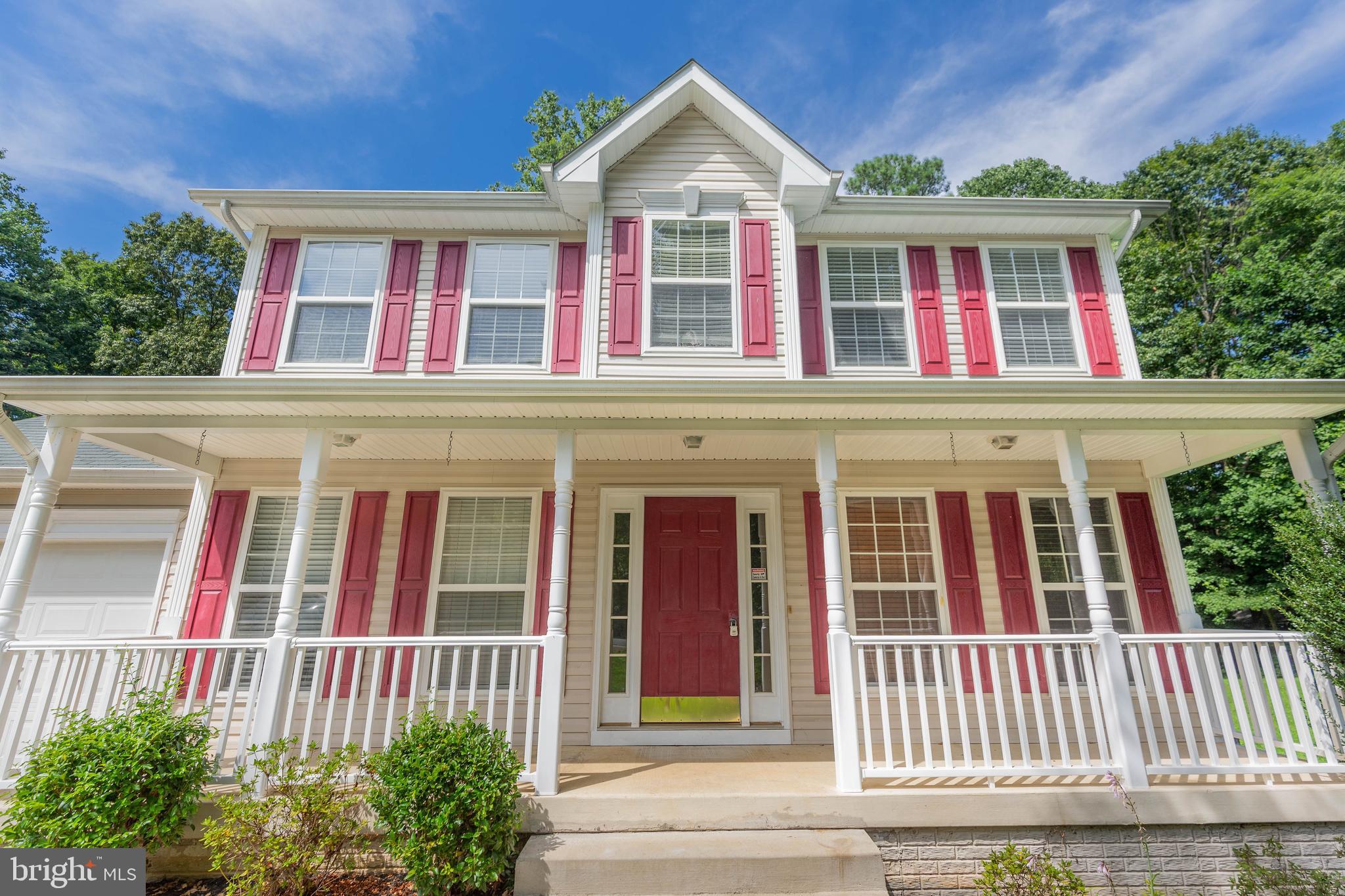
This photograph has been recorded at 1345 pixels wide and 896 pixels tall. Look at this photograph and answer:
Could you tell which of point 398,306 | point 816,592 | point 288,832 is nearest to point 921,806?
point 816,592

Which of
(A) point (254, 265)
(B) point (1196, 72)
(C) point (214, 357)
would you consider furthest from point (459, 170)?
(B) point (1196, 72)

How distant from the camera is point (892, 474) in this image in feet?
19.5

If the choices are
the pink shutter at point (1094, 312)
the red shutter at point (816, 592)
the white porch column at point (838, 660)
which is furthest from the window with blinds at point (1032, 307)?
the white porch column at point (838, 660)

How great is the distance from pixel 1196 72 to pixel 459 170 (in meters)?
20.0

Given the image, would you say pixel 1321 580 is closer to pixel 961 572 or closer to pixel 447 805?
pixel 961 572

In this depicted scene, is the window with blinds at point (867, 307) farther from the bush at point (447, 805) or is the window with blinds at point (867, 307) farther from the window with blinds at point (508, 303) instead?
the bush at point (447, 805)

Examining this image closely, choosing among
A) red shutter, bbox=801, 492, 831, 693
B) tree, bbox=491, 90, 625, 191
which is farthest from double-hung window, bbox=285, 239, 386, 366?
tree, bbox=491, 90, 625, 191

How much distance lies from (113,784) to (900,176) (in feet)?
83.7

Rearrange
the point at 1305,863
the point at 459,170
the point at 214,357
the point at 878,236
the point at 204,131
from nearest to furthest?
1. the point at 1305,863
2. the point at 878,236
3. the point at 204,131
4. the point at 459,170
5. the point at 214,357

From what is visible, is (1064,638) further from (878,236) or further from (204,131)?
(204,131)

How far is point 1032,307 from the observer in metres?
6.20

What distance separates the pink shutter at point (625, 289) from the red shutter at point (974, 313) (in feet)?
11.5

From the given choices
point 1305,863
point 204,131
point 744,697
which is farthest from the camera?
point 204,131

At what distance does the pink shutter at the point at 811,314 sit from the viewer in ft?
19.4
